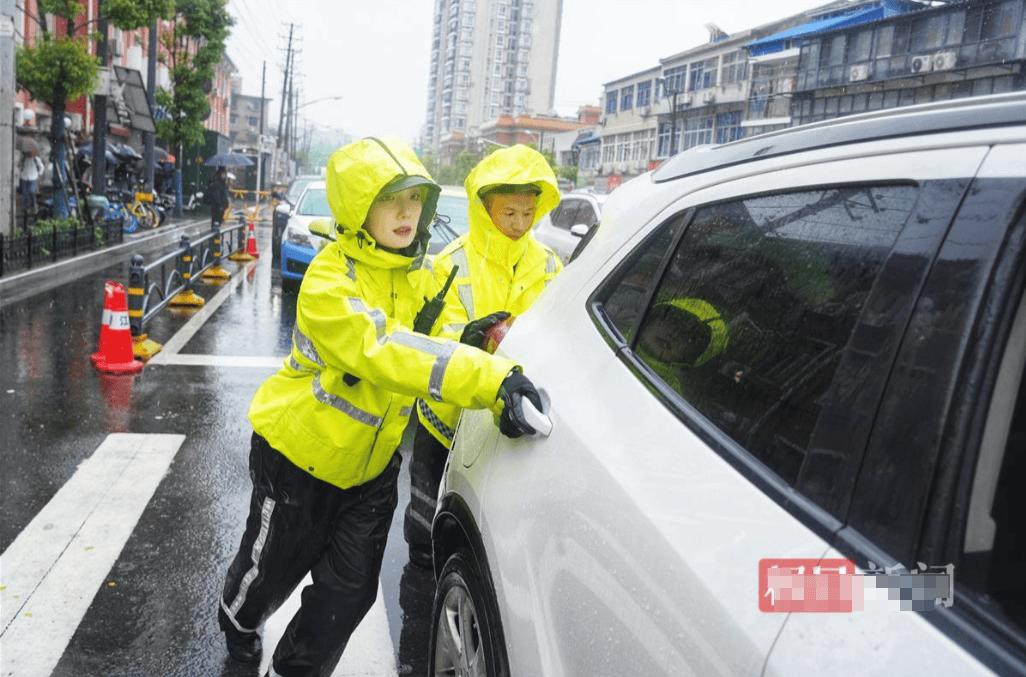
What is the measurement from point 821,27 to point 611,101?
3614 cm

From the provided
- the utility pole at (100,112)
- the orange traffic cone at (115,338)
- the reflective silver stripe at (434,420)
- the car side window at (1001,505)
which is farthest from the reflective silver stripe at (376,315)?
the utility pole at (100,112)

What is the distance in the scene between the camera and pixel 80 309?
10562mm

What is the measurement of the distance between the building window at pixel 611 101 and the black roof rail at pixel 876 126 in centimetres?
8382

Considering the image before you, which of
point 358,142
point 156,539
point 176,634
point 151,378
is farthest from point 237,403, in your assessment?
point 358,142

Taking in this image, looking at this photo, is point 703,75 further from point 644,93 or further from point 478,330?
point 478,330

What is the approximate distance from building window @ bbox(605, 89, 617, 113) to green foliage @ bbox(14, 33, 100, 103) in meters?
70.4

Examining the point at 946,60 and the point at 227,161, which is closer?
the point at 227,161

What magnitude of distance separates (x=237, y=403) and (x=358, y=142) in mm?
4531

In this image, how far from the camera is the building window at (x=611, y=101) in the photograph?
82.9 metres

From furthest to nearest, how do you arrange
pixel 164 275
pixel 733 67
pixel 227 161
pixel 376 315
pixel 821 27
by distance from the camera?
pixel 733 67 → pixel 821 27 → pixel 227 161 → pixel 164 275 → pixel 376 315

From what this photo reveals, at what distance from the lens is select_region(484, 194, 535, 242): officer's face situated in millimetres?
3699

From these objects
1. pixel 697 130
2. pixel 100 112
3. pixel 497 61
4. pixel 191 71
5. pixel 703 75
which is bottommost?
pixel 100 112

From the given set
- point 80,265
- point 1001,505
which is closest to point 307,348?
point 1001,505

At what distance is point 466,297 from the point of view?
144 inches
